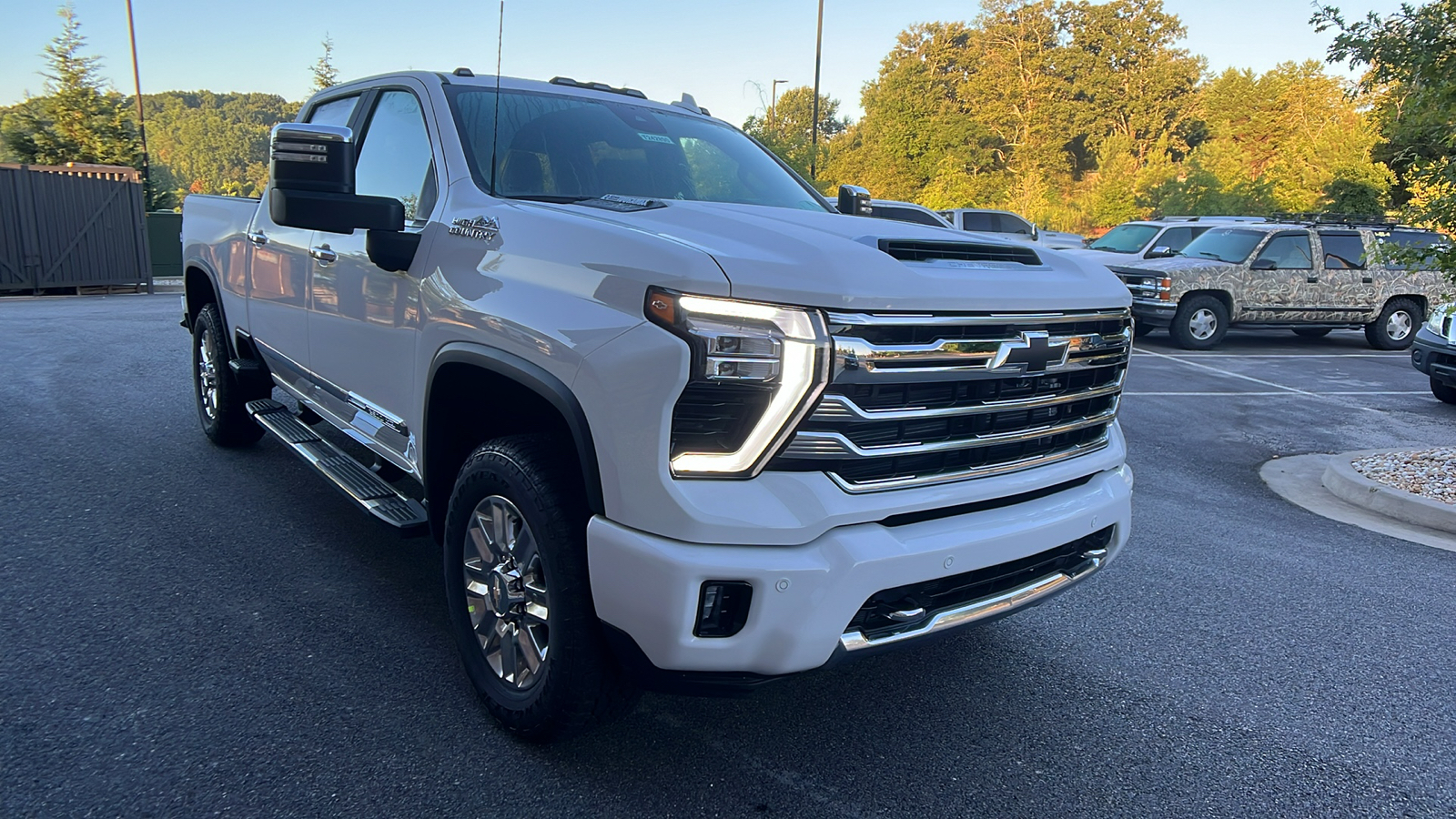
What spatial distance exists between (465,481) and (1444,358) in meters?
10.2

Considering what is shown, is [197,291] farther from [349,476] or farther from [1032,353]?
[1032,353]

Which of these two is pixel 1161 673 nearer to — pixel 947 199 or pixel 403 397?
pixel 403 397

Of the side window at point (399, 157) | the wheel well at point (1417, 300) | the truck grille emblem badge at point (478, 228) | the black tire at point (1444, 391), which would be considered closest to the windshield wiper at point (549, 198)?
the truck grille emblem badge at point (478, 228)

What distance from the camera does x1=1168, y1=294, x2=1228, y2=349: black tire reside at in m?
14.1

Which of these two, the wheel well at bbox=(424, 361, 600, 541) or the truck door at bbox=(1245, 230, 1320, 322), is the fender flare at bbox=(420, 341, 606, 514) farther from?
the truck door at bbox=(1245, 230, 1320, 322)

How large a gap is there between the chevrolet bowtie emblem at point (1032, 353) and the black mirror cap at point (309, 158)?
203 centimetres

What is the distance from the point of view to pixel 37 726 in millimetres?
2775

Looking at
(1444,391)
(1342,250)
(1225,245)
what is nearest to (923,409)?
(1444,391)

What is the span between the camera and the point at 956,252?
2740mm

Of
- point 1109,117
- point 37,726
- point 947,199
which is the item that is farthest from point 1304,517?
point 1109,117

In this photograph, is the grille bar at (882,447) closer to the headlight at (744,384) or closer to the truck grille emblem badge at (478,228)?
the headlight at (744,384)

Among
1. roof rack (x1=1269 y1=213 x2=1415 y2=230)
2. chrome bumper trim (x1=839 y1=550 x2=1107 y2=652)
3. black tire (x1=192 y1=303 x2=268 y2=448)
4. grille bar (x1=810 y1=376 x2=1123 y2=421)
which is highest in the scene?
roof rack (x1=1269 y1=213 x2=1415 y2=230)

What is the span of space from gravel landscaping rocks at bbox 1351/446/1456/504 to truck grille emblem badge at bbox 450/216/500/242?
19.2 ft

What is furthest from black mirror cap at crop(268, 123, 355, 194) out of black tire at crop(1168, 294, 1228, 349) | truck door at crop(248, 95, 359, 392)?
black tire at crop(1168, 294, 1228, 349)
